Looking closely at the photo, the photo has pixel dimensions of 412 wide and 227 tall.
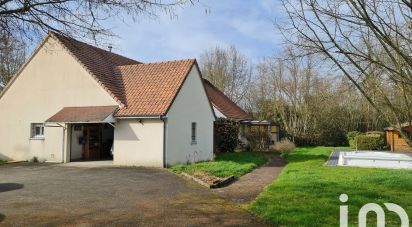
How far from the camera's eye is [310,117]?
4569cm

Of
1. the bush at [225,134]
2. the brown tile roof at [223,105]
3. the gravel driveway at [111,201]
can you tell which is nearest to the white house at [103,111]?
the bush at [225,134]

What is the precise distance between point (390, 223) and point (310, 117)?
123ft

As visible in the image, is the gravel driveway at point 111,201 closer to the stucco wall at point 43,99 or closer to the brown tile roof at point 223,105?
the stucco wall at point 43,99

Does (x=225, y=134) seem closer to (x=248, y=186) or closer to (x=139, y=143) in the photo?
(x=139, y=143)

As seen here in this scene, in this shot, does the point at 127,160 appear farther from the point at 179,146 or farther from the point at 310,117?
the point at 310,117

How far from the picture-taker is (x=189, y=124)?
2350 cm

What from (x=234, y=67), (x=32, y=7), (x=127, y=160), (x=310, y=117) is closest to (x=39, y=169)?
(x=127, y=160)

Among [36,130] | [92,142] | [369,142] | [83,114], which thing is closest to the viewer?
[83,114]

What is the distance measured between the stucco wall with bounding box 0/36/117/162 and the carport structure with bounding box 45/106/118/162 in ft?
1.53

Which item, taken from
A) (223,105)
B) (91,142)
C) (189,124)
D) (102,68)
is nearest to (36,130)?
(91,142)

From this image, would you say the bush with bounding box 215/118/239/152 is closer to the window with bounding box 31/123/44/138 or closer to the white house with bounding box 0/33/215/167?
the white house with bounding box 0/33/215/167

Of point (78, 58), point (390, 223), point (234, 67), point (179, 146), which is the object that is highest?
point (234, 67)

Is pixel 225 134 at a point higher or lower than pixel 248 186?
higher

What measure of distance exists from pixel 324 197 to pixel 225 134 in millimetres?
18494
